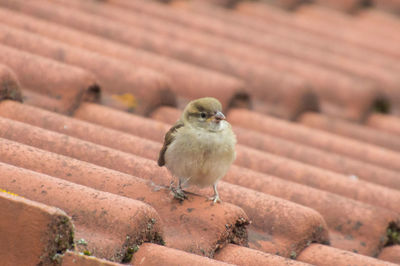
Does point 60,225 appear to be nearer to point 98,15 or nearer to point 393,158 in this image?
point 393,158

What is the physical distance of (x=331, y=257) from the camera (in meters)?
3.33

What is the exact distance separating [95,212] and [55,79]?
1800 mm

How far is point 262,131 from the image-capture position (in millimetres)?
5027

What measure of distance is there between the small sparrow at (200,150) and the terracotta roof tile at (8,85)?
102 cm

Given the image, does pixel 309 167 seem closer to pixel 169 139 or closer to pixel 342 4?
pixel 169 139

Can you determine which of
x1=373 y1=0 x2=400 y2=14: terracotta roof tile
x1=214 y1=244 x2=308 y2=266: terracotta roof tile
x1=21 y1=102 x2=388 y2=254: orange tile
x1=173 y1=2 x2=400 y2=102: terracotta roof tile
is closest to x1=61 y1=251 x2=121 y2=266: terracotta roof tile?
x1=214 y1=244 x2=308 y2=266: terracotta roof tile

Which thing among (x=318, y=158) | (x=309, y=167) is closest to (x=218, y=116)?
(x=309, y=167)

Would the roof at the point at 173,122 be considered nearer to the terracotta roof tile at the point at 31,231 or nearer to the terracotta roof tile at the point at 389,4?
the terracotta roof tile at the point at 31,231

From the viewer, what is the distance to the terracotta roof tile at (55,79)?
14.5 ft

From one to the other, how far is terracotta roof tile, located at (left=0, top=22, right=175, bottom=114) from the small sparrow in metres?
1.21

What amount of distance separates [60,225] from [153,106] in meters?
2.40

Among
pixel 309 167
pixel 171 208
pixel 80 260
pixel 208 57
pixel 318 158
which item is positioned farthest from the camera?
pixel 208 57

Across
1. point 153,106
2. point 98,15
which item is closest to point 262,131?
point 153,106

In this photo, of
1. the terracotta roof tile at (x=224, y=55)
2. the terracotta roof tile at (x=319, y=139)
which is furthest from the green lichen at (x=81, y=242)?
the terracotta roof tile at (x=224, y=55)
